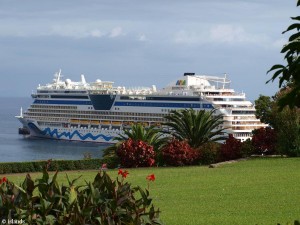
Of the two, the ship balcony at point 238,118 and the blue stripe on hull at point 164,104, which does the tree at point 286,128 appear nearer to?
the ship balcony at point 238,118

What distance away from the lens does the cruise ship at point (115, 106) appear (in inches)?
2522

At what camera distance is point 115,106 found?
237 ft

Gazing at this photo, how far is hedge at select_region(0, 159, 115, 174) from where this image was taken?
70.4ft

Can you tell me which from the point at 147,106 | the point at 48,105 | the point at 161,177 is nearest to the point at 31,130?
the point at 48,105

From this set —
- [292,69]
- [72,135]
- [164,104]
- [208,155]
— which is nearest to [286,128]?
[208,155]

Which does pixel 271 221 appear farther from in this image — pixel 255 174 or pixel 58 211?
pixel 255 174

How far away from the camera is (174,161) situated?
22719 millimetres

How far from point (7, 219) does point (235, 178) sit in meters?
9.53

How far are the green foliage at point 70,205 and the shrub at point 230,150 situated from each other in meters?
16.0

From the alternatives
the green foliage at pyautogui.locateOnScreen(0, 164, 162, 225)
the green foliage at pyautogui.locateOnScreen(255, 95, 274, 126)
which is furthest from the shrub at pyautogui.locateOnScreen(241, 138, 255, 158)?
the green foliage at pyautogui.locateOnScreen(0, 164, 162, 225)

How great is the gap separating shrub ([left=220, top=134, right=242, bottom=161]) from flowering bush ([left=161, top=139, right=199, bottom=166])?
2.97ft
